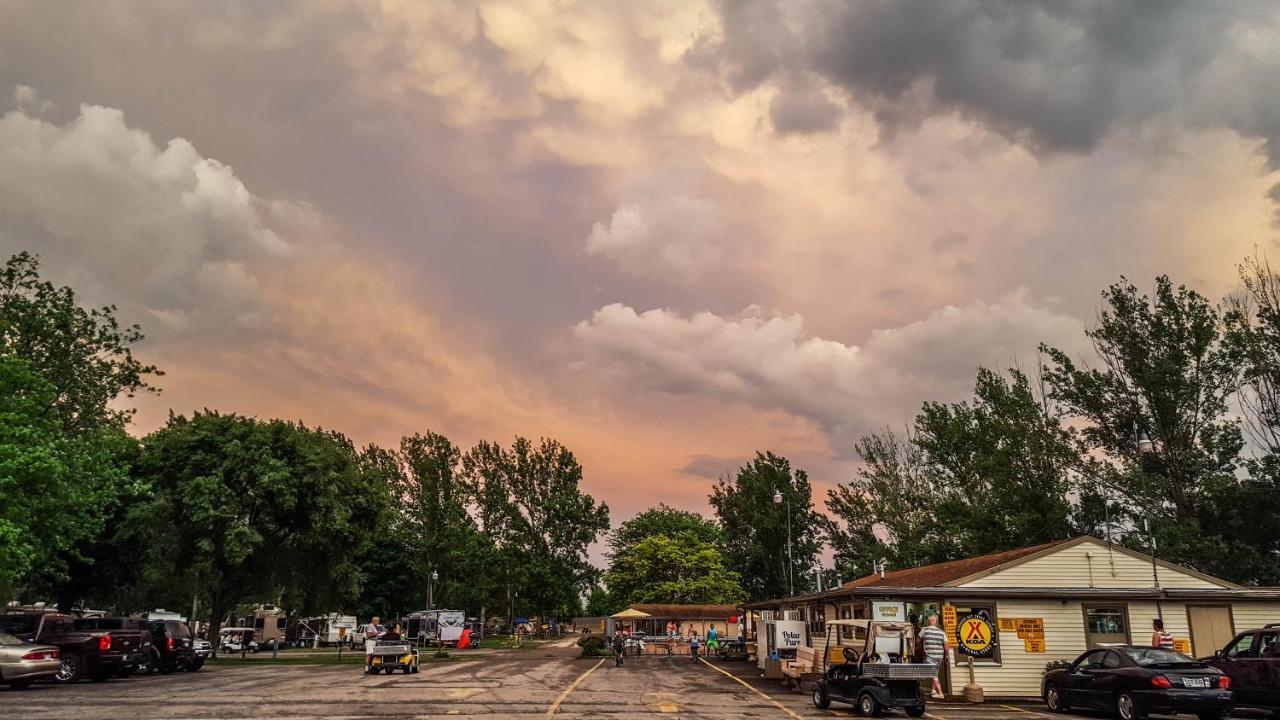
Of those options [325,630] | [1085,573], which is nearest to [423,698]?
[1085,573]

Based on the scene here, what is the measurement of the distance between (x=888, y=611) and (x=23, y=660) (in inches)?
910

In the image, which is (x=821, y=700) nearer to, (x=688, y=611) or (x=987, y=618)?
(x=987, y=618)

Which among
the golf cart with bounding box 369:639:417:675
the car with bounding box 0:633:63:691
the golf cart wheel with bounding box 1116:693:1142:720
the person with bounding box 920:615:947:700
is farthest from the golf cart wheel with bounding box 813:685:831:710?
the car with bounding box 0:633:63:691

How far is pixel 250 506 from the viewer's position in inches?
1341

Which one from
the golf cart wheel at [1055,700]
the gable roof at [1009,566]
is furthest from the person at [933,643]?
the gable roof at [1009,566]

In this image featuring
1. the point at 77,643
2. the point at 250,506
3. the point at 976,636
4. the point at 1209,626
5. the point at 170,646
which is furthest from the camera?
the point at 250,506

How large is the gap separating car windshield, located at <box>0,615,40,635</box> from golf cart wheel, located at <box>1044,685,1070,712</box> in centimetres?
2844

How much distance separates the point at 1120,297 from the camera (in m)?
45.6

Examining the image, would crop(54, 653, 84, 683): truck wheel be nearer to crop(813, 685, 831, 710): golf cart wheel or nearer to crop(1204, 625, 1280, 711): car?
crop(813, 685, 831, 710): golf cart wheel

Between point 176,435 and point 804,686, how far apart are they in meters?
29.6

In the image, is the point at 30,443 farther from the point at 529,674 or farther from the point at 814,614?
the point at 814,614

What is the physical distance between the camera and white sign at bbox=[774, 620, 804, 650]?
27891 mm

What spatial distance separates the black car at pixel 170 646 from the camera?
84.6 feet

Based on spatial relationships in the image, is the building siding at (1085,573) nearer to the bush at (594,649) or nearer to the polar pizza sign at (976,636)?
the polar pizza sign at (976,636)
